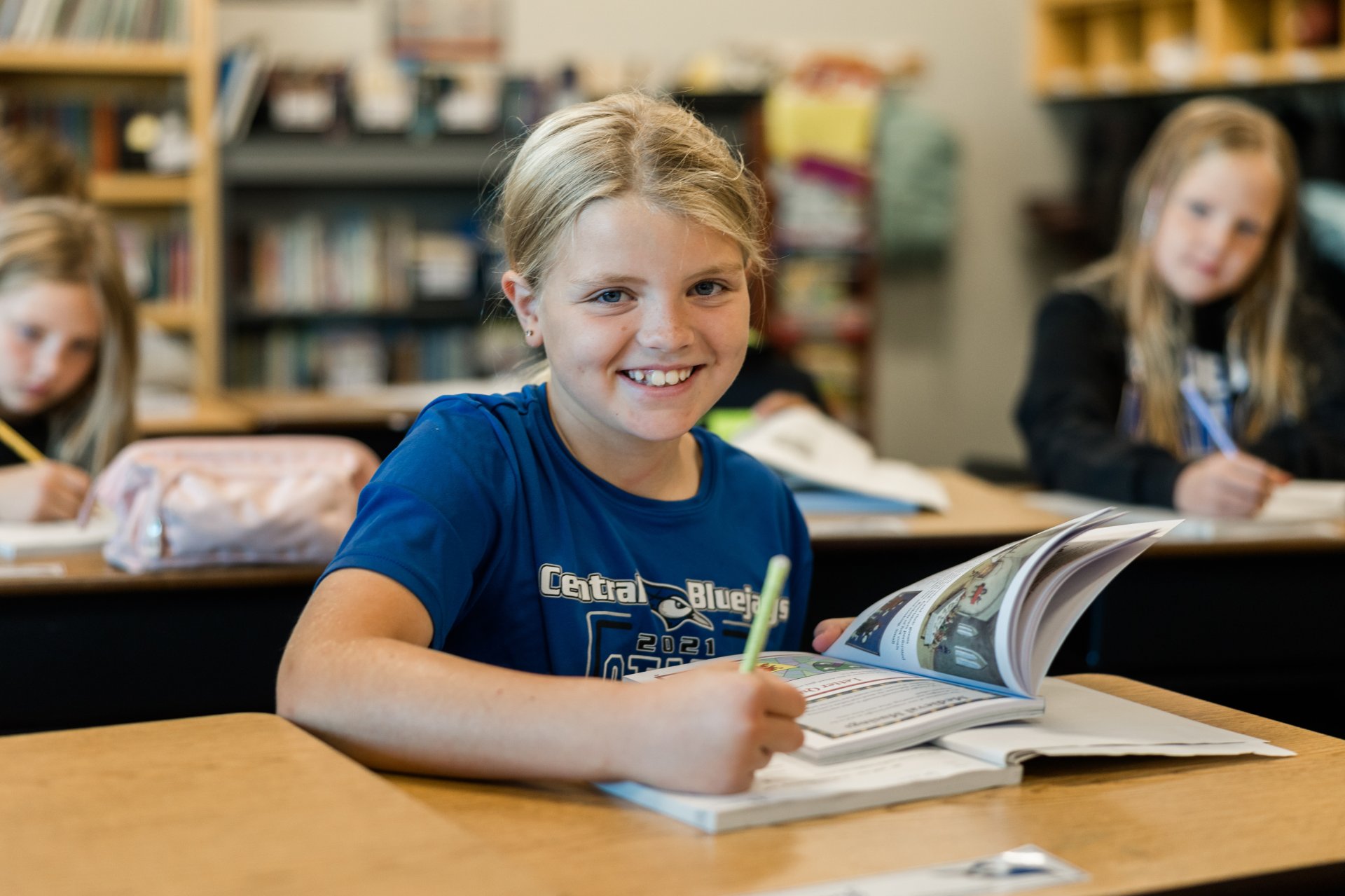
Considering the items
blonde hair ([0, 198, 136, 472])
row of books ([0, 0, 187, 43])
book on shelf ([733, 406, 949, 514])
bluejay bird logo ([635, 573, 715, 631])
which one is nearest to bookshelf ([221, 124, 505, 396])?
row of books ([0, 0, 187, 43])

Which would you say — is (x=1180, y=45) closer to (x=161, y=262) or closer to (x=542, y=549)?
(x=161, y=262)

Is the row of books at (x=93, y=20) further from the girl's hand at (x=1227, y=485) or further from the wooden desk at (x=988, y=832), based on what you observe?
the wooden desk at (x=988, y=832)

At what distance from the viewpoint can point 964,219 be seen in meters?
5.91

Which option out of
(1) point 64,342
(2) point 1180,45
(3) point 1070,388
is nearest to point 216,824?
(1) point 64,342

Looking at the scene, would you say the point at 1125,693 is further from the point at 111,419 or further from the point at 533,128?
the point at 111,419

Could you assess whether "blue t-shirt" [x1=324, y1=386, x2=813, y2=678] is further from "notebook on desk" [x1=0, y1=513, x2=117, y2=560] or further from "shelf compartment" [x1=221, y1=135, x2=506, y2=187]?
"shelf compartment" [x1=221, y1=135, x2=506, y2=187]

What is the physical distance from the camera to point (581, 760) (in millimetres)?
902

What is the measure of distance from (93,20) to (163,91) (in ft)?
1.08

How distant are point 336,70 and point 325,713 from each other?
411 centimetres

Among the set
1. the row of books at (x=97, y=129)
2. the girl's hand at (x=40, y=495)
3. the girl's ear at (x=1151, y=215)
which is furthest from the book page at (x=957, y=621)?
the row of books at (x=97, y=129)

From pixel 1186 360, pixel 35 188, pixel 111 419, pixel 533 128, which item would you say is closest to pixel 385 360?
pixel 35 188

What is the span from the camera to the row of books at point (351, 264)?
4.81 metres

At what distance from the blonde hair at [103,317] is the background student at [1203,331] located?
1.54 m

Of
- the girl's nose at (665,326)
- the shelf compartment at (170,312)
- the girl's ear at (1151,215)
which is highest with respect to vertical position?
the girl's ear at (1151,215)
